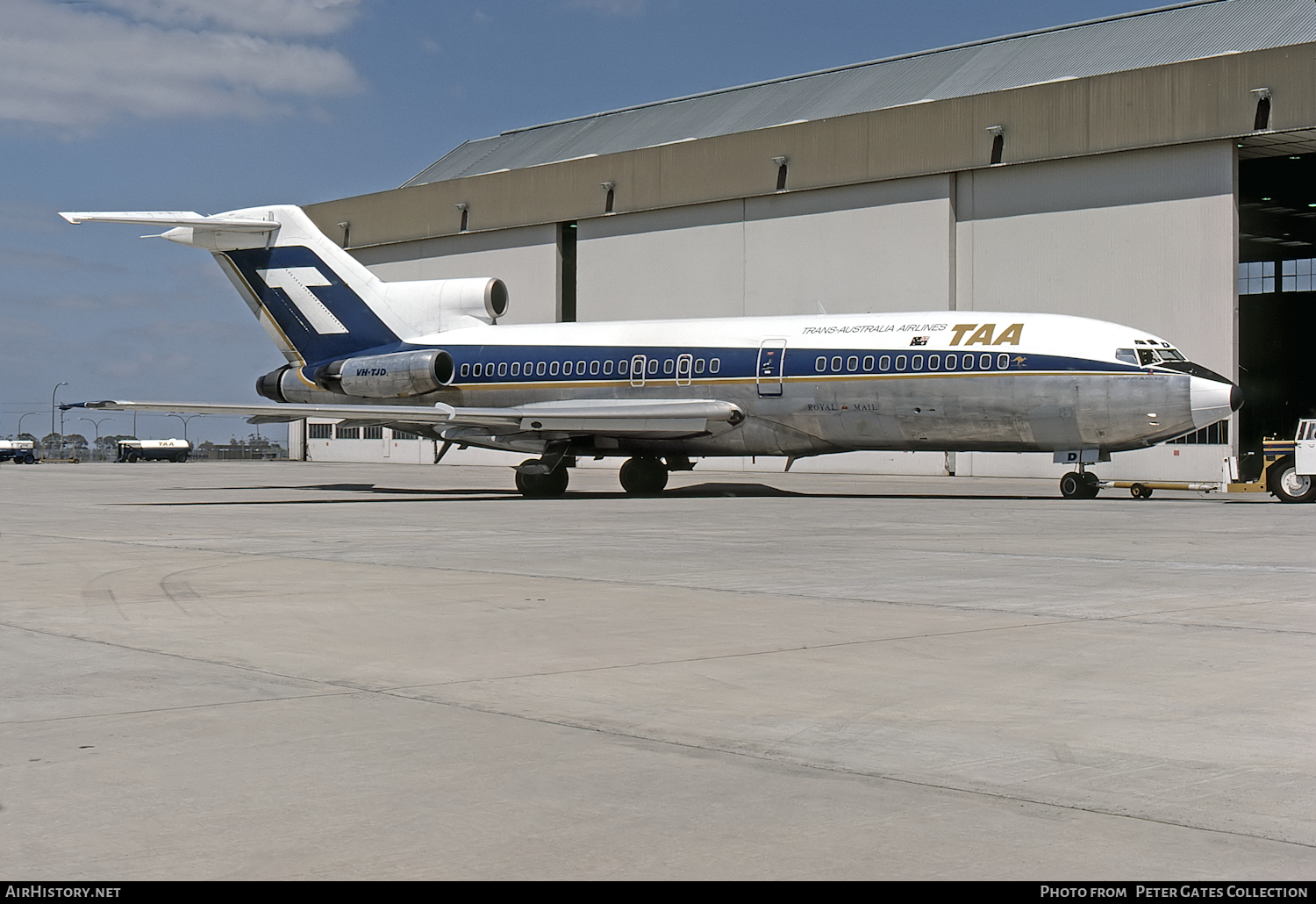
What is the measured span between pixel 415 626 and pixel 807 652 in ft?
9.62

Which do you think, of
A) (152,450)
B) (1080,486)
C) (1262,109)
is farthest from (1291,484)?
(152,450)

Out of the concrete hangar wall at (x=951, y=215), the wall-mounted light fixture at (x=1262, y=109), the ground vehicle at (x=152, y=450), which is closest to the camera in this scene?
the wall-mounted light fixture at (x=1262, y=109)

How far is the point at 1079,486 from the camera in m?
28.3

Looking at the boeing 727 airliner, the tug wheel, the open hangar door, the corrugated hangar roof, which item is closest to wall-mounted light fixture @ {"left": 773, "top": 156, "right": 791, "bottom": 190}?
the corrugated hangar roof

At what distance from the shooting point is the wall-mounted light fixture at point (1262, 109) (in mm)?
38000

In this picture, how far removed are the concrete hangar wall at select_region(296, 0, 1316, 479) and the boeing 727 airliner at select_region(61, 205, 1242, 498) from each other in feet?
18.6

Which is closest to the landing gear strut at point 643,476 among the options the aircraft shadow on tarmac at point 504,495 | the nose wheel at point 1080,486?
the aircraft shadow on tarmac at point 504,495

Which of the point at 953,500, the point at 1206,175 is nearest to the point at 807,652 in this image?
the point at 953,500

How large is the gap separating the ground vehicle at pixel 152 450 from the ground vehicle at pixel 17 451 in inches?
226

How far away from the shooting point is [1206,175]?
130ft

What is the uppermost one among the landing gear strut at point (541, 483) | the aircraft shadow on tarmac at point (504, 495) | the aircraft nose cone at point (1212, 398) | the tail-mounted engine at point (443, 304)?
the tail-mounted engine at point (443, 304)

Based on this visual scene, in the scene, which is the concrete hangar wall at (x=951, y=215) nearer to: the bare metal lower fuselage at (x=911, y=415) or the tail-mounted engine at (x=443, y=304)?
the bare metal lower fuselage at (x=911, y=415)

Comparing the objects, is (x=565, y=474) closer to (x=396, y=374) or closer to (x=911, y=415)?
(x=396, y=374)

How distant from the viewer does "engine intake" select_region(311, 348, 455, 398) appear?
110ft
